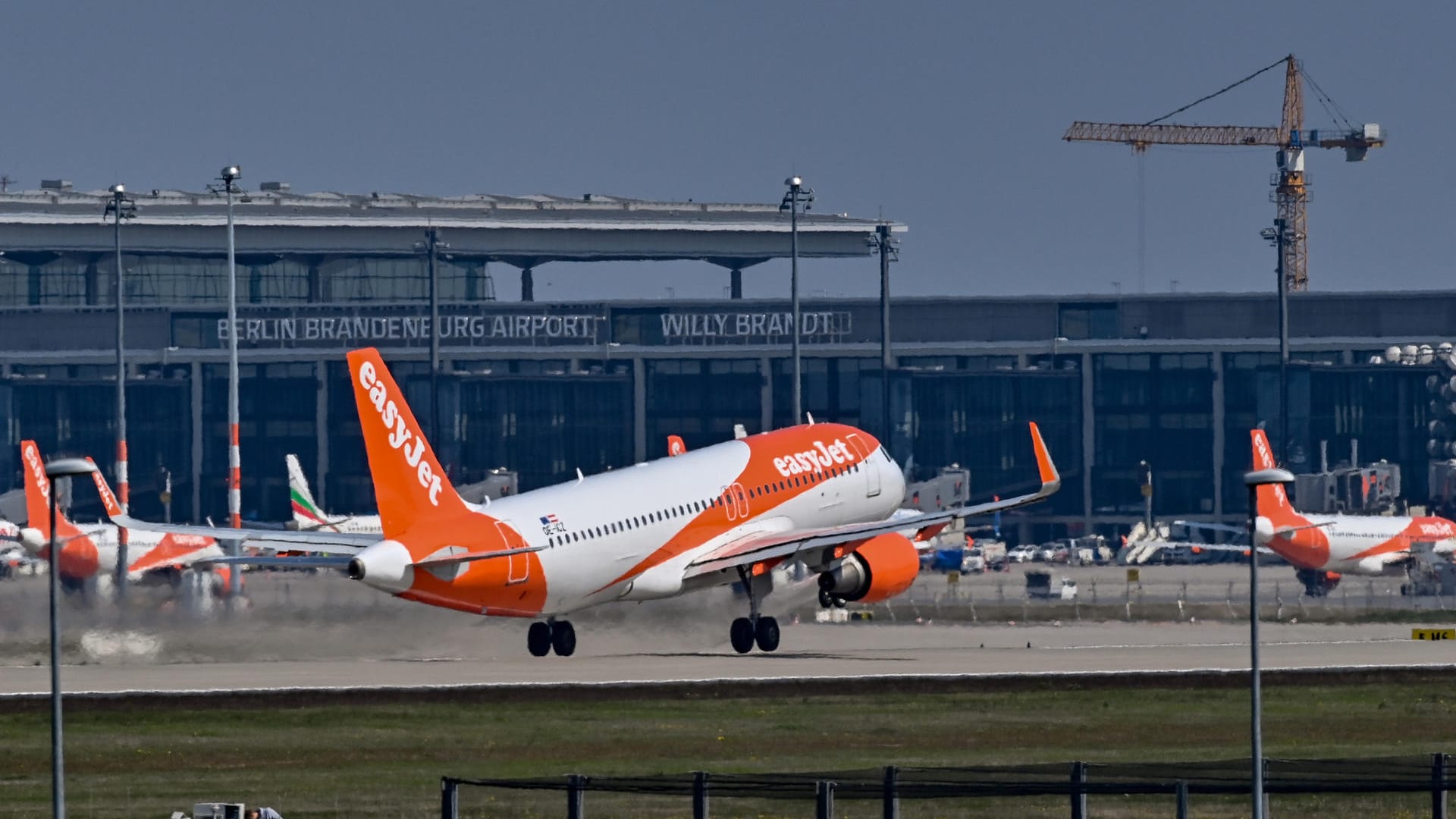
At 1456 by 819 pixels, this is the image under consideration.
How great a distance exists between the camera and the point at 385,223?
615 feet

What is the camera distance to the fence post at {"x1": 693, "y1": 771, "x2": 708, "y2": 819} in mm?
28688

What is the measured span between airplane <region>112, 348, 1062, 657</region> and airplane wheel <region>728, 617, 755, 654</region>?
0.04 m

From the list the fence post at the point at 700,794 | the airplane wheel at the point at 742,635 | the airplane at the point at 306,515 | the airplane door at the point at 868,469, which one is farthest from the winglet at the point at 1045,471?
the airplane at the point at 306,515

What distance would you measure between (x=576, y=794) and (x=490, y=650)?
3564 centimetres

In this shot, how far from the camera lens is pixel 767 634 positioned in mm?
63406

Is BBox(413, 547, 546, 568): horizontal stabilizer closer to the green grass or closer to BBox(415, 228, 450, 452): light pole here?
the green grass

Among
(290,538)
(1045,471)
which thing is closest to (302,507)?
(290,538)

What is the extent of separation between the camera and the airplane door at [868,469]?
229ft

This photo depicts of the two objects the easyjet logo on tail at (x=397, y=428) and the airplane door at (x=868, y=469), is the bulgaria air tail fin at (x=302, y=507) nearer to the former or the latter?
the airplane door at (x=868, y=469)

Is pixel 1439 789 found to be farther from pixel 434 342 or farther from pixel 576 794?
pixel 434 342

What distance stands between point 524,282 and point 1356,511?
75726 millimetres

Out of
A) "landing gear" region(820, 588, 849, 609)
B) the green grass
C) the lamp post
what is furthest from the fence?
"landing gear" region(820, 588, 849, 609)

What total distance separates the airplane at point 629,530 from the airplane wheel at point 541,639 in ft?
0.12

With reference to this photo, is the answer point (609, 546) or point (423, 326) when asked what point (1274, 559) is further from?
point (609, 546)
